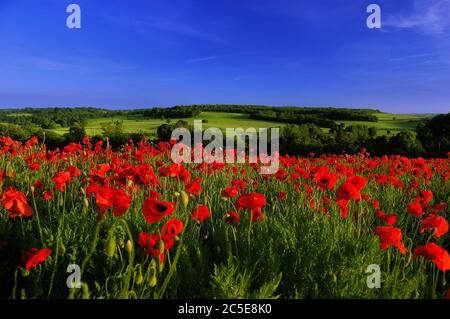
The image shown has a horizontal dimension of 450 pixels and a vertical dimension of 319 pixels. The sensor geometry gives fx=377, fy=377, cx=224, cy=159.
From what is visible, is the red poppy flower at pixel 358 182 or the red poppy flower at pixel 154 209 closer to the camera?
the red poppy flower at pixel 154 209

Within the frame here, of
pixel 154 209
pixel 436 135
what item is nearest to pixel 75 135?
pixel 154 209

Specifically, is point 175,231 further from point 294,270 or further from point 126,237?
point 126,237

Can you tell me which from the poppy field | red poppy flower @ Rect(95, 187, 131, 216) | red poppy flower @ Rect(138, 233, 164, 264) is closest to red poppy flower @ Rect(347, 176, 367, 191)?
the poppy field

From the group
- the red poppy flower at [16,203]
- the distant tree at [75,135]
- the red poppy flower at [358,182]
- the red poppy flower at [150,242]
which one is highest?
the distant tree at [75,135]

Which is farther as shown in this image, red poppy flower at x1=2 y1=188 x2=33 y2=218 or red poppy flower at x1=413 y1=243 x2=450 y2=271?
red poppy flower at x1=2 y1=188 x2=33 y2=218

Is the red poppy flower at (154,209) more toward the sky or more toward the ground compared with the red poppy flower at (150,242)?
more toward the sky

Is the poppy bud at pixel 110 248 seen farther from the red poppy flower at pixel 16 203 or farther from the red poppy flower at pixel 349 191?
the red poppy flower at pixel 349 191

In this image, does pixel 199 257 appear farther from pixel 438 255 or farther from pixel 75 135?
pixel 75 135

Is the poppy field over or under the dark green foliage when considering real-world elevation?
under

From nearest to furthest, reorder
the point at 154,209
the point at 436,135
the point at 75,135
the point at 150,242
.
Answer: the point at 154,209 → the point at 150,242 → the point at 75,135 → the point at 436,135

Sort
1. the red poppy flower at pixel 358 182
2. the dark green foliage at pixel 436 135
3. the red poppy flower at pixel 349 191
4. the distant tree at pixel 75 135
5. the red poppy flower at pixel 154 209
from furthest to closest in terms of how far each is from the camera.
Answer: the dark green foliage at pixel 436 135 < the distant tree at pixel 75 135 < the red poppy flower at pixel 358 182 < the red poppy flower at pixel 349 191 < the red poppy flower at pixel 154 209

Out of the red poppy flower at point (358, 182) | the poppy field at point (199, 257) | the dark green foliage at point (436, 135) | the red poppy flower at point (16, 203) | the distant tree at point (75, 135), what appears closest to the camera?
the poppy field at point (199, 257)

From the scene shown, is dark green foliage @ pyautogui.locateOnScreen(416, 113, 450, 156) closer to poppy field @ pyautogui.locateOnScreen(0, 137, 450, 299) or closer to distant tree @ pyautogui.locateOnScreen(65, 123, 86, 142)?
distant tree @ pyautogui.locateOnScreen(65, 123, 86, 142)

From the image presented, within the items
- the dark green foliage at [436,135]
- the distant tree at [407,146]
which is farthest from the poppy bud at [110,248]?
the dark green foliage at [436,135]
